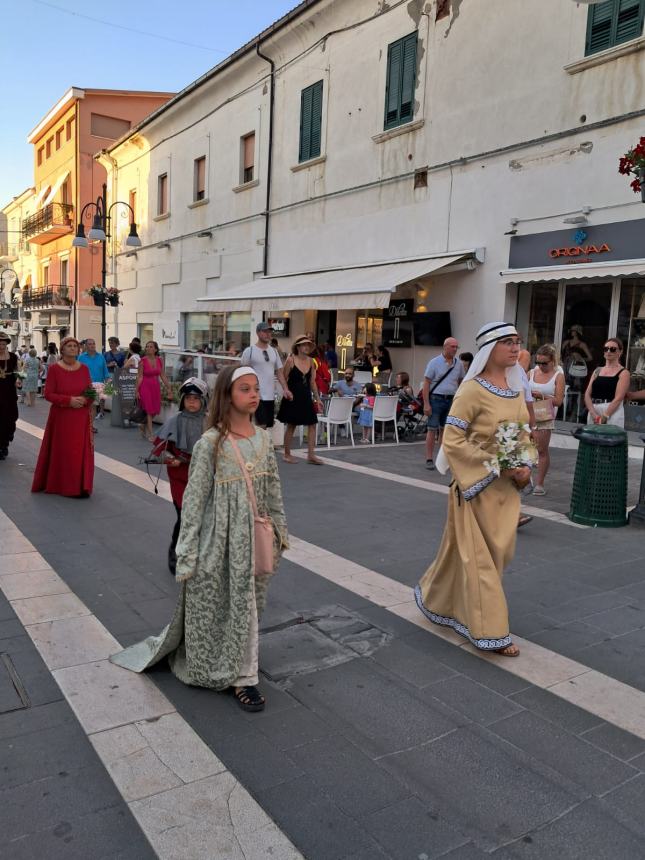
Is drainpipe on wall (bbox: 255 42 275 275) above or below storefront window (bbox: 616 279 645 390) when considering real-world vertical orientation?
above

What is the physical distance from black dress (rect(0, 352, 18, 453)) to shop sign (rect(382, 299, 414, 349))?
8.11m

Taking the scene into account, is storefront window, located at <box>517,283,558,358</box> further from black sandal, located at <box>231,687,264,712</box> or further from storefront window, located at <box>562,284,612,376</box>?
black sandal, located at <box>231,687,264,712</box>

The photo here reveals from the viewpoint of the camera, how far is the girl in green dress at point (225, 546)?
326cm

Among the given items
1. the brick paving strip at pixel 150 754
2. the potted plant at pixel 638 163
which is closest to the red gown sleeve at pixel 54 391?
the brick paving strip at pixel 150 754

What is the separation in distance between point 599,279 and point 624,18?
3.84 m

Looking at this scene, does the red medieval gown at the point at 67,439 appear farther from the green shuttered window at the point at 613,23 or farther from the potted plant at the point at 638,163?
the green shuttered window at the point at 613,23

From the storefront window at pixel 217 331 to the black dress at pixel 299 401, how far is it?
10.8 metres

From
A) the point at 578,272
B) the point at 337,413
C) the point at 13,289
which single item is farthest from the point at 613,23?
the point at 13,289

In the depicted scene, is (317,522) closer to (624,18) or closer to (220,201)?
(624,18)

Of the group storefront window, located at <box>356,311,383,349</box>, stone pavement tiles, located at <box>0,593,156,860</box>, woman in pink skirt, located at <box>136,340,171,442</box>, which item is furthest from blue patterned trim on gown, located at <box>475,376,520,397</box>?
storefront window, located at <box>356,311,383,349</box>

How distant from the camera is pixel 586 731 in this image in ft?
10.3

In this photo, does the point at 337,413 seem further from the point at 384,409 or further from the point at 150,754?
the point at 150,754

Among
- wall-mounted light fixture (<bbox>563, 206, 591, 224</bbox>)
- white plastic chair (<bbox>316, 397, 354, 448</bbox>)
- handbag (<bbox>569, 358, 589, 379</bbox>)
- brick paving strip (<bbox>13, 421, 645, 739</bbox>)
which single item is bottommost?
brick paving strip (<bbox>13, 421, 645, 739</bbox>)

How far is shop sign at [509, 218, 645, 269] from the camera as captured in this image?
10.5 metres
